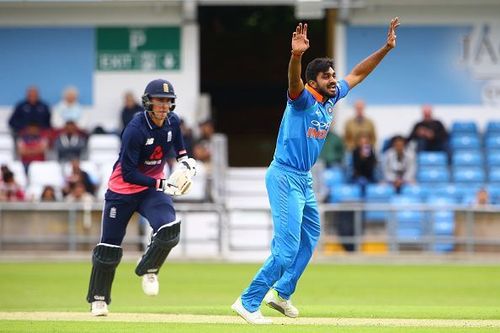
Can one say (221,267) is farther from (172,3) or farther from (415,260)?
(172,3)

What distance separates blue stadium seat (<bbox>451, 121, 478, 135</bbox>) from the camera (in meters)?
26.3

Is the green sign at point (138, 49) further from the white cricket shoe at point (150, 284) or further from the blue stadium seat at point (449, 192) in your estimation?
the white cricket shoe at point (150, 284)

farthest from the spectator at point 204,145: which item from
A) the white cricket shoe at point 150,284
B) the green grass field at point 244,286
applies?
the white cricket shoe at point 150,284

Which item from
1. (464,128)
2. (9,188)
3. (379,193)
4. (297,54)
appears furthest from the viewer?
(464,128)

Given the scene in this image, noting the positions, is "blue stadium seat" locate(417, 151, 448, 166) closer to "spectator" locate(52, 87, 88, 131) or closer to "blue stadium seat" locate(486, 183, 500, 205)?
"blue stadium seat" locate(486, 183, 500, 205)

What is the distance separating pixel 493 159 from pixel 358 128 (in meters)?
2.95

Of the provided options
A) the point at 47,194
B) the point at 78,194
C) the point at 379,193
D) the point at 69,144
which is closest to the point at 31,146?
the point at 69,144

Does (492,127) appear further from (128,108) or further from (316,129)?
(316,129)

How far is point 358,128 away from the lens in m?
25.6

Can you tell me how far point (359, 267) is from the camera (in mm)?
22016

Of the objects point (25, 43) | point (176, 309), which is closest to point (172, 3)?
point (25, 43)

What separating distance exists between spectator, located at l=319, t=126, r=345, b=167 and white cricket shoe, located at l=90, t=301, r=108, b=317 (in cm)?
1317

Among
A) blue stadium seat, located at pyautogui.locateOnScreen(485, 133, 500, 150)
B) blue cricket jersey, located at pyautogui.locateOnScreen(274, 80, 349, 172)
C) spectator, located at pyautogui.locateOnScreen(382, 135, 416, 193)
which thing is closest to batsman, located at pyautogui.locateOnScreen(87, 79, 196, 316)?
blue cricket jersey, located at pyautogui.locateOnScreen(274, 80, 349, 172)

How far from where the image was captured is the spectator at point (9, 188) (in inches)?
923
